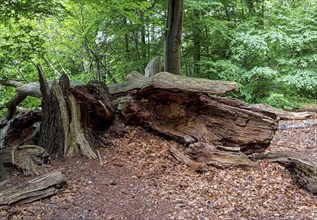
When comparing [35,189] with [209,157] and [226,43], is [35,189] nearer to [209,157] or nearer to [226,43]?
[209,157]

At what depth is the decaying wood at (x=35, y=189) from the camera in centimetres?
357

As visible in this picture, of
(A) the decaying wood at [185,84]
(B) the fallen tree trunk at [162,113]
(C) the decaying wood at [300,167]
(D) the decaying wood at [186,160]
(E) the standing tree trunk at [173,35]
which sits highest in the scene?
(E) the standing tree trunk at [173,35]

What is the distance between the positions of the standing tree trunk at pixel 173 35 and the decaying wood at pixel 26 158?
166 inches

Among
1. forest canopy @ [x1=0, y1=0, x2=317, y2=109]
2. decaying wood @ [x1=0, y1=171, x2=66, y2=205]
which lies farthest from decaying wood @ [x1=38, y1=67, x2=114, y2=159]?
forest canopy @ [x1=0, y1=0, x2=317, y2=109]

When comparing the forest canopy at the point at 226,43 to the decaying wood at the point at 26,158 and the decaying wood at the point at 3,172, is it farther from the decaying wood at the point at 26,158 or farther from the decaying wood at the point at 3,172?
the decaying wood at the point at 3,172

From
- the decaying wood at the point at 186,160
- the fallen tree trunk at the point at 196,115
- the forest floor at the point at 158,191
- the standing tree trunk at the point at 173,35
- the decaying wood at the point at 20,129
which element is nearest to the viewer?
the forest floor at the point at 158,191

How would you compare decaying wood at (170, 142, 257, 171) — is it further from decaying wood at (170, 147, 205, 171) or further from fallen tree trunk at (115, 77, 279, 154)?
fallen tree trunk at (115, 77, 279, 154)

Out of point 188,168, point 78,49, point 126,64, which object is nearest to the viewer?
point 188,168

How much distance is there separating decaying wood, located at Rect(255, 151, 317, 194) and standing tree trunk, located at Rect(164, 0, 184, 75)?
3.65 m

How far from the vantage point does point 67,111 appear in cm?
522

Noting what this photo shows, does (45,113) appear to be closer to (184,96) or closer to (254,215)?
(184,96)

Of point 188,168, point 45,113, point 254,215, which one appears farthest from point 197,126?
point 45,113

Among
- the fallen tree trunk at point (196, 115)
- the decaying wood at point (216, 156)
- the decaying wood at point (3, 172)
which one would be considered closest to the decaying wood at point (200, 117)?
the fallen tree trunk at point (196, 115)

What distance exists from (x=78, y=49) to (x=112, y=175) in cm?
915
